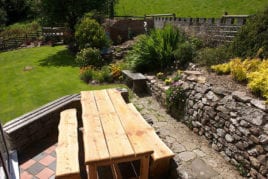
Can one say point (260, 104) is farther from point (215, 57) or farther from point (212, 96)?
point (215, 57)

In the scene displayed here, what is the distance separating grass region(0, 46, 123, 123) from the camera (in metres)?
6.45

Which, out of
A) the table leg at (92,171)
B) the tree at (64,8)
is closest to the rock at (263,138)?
the table leg at (92,171)

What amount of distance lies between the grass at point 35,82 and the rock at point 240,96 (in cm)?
468

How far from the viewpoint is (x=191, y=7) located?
16.8 m

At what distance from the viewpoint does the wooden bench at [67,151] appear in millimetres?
2461

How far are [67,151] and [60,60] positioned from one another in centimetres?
961

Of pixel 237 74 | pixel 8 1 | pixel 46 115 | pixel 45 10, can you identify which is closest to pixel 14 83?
pixel 46 115

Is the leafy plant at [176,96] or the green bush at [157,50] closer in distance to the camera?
the leafy plant at [176,96]

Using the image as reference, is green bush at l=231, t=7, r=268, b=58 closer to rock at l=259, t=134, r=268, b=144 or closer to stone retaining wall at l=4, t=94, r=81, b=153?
rock at l=259, t=134, r=268, b=144

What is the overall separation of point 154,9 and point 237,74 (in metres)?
16.0

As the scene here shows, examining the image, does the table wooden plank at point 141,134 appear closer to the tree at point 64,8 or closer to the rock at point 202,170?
the rock at point 202,170

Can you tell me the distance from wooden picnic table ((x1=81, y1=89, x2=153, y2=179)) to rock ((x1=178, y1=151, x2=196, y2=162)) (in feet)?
2.71

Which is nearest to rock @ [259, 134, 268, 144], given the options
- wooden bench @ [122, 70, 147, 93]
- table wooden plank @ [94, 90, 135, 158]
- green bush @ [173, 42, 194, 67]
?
table wooden plank @ [94, 90, 135, 158]

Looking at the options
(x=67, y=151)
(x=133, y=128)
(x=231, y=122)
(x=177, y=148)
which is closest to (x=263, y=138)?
(x=231, y=122)
